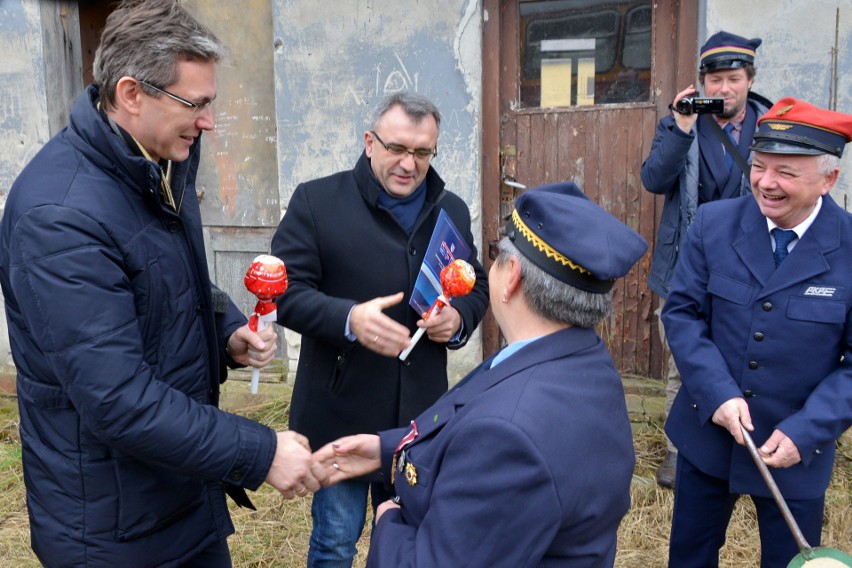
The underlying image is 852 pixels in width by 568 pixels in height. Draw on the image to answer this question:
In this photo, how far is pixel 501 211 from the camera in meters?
5.07

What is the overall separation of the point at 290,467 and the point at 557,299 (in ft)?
2.91

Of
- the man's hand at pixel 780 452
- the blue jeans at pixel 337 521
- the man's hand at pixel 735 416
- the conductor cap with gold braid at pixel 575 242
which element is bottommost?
the blue jeans at pixel 337 521

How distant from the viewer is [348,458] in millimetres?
2258

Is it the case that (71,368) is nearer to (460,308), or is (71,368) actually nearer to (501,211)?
(460,308)

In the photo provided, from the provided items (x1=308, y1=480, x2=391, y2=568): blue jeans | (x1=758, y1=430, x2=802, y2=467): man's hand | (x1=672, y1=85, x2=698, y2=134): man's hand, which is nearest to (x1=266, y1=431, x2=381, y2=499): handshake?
(x1=308, y1=480, x2=391, y2=568): blue jeans

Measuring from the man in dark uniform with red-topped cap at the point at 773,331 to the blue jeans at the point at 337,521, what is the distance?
1210mm

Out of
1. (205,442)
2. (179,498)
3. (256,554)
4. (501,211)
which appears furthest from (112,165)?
(501,211)

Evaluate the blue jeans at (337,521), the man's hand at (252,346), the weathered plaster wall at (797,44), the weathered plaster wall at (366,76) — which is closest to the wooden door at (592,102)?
the weathered plaster wall at (366,76)

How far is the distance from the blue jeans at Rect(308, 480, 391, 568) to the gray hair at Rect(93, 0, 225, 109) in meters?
1.54

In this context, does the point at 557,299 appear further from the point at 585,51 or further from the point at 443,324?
the point at 585,51

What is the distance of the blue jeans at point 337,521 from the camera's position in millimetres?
2791

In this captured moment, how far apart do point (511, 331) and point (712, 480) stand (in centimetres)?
145

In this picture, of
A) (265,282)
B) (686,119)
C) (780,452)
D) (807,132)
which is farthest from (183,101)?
(686,119)

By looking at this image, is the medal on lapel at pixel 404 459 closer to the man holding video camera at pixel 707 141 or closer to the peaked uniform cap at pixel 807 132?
the peaked uniform cap at pixel 807 132
